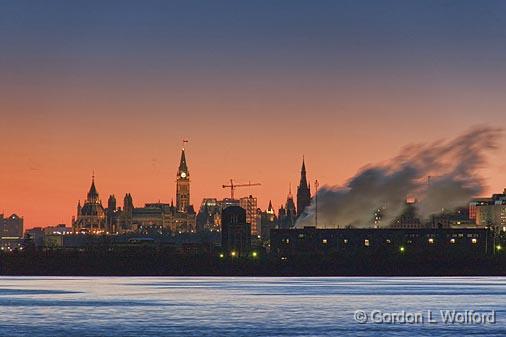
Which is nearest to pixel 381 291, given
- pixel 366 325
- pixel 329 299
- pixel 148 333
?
pixel 329 299

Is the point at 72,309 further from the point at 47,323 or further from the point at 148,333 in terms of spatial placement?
the point at 148,333

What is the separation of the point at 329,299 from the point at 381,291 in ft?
84.3

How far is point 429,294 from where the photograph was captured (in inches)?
5591

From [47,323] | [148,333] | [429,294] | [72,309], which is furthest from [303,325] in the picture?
[429,294]

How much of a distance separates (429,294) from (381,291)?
34.4 feet

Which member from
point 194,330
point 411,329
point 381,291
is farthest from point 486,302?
point 194,330

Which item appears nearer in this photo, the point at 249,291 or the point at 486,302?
the point at 486,302

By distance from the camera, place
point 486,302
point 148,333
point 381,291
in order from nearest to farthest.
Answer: point 148,333
point 486,302
point 381,291

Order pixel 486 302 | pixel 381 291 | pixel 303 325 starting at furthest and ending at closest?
pixel 381 291 < pixel 486 302 < pixel 303 325

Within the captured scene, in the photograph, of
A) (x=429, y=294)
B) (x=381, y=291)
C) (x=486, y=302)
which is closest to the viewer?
(x=486, y=302)

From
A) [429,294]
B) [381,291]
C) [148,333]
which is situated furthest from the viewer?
[381,291]

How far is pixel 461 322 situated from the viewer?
92.3 m

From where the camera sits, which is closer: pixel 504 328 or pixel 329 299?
pixel 504 328

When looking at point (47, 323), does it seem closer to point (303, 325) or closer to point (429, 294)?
point (303, 325)
